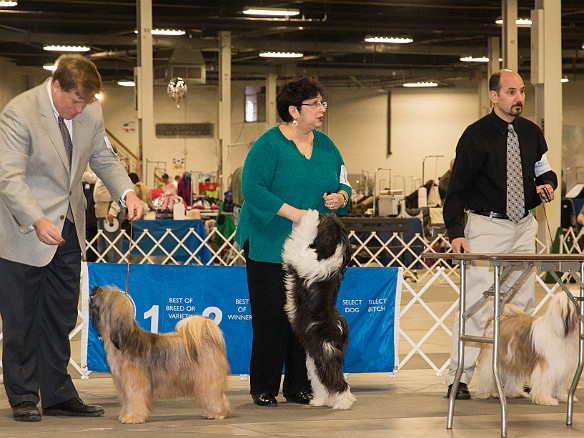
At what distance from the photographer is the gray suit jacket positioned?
3307 millimetres

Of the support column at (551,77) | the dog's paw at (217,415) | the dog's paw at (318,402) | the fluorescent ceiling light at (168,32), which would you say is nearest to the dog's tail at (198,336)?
the dog's paw at (217,415)

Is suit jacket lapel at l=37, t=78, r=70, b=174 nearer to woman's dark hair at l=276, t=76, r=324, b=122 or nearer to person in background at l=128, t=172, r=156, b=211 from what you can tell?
woman's dark hair at l=276, t=76, r=324, b=122

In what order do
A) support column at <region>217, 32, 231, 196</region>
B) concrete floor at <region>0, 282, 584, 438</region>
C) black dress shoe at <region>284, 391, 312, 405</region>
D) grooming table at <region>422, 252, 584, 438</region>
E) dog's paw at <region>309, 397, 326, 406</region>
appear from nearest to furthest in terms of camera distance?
1. grooming table at <region>422, 252, 584, 438</region>
2. concrete floor at <region>0, 282, 584, 438</region>
3. dog's paw at <region>309, 397, 326, 406</region>
4. black dress shoe at <region>284, 391, 312, 405</region>
5. support column at <region>217, 32, 231, 196</region>

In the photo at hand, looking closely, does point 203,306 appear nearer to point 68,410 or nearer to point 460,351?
point 68,410

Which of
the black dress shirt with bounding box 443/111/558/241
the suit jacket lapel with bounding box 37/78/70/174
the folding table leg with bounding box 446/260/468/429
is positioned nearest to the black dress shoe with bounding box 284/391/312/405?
the folding table leg with bounding box 446/260/468/429

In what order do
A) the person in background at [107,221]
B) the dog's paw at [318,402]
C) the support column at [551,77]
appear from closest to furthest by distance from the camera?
the dog's paw at [318,402] < the support column at [551,77] < the person in background at [107,221]

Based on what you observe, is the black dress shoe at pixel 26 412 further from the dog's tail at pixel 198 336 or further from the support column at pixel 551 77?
the support column at pixel 551 77

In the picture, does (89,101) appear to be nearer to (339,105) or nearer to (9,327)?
(9,327)

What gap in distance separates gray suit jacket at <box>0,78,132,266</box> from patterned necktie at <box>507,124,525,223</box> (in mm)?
1825

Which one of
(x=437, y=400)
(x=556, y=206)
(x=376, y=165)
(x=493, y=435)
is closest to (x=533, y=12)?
(x=556, y=206)

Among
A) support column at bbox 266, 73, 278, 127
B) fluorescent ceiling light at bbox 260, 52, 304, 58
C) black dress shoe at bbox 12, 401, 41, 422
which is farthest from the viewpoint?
support column at bbox 266, 73, 278, 127

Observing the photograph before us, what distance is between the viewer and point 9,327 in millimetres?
3479

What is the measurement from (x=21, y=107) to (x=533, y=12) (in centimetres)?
792

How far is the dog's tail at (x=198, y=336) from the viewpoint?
3.53 meters
